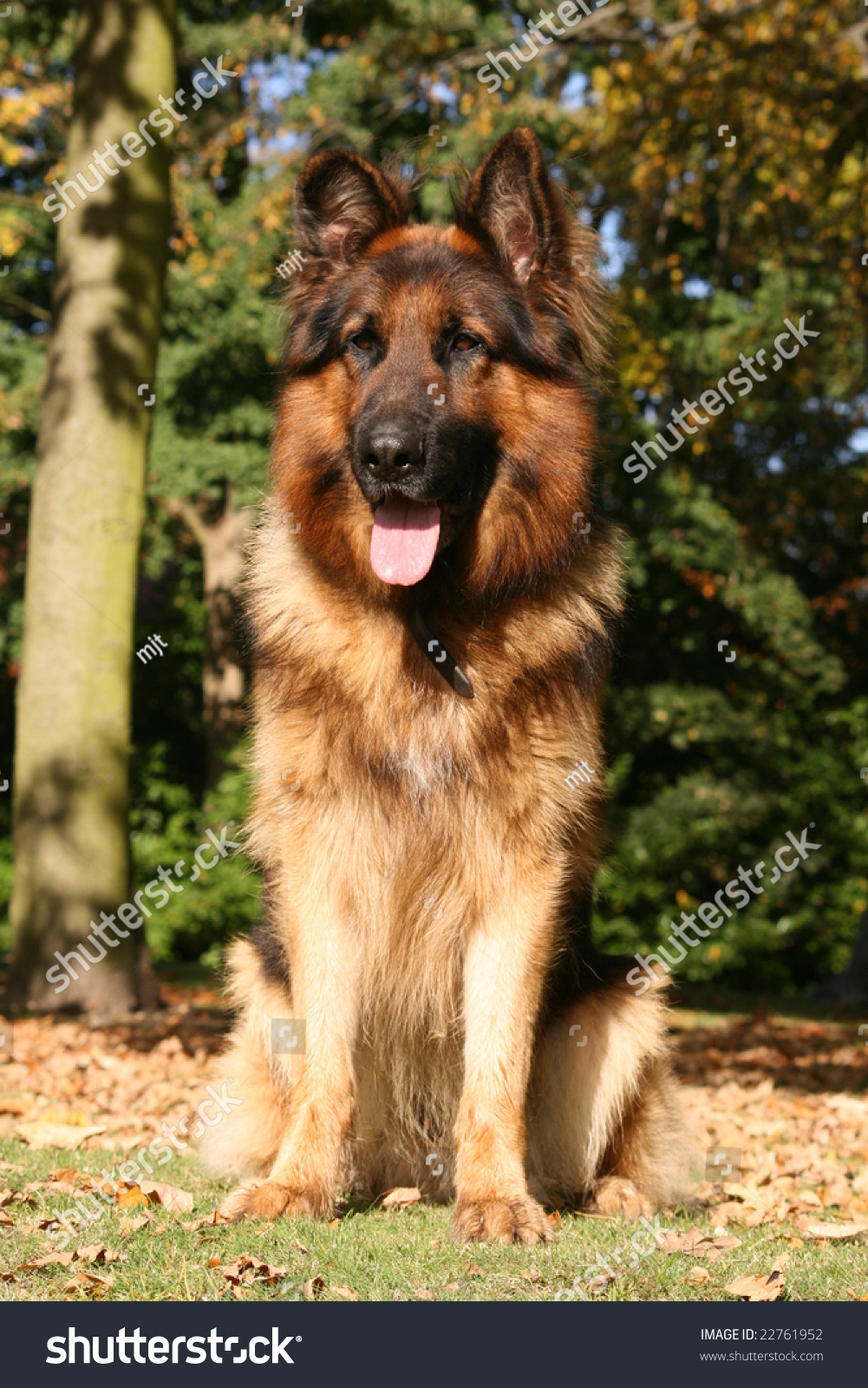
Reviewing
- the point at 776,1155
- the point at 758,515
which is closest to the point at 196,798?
the point at 758,515

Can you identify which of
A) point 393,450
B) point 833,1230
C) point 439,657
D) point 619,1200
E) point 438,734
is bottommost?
point 833,1230

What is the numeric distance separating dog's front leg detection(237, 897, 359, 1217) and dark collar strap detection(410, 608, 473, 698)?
0.74 metres

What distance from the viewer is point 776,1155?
530 centimetres

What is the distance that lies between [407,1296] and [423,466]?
211cm

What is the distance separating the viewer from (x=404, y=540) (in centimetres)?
375

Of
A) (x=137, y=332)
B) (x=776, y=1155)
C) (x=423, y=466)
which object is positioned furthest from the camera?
(x=137, y=332)

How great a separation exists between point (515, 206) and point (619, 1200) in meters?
3.12

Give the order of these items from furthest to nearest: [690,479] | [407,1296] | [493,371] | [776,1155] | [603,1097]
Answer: [690,479] < [776,1155] < [603,1097] < [493,371] < [407,1296]

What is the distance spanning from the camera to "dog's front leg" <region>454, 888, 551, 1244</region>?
3.56 m

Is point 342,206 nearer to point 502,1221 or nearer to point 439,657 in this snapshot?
point 439,657

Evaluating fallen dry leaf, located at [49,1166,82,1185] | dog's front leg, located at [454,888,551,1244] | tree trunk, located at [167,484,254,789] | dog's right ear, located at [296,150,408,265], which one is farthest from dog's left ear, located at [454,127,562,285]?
tree trunk, located at [167,484,254,789]

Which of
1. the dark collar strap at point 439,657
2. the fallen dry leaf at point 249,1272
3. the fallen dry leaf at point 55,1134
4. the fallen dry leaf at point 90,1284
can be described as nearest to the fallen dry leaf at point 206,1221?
the fallen dry leaf at point 249,1272

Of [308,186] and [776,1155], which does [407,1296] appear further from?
[308,186]

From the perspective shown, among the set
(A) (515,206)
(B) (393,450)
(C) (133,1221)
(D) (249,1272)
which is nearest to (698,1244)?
(D) (249,1272)
